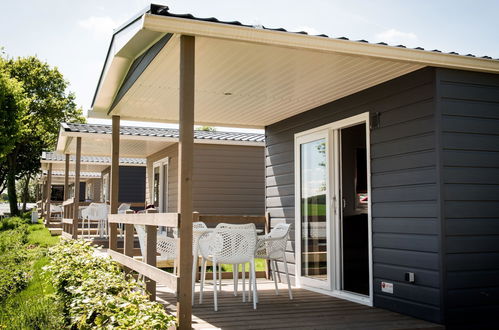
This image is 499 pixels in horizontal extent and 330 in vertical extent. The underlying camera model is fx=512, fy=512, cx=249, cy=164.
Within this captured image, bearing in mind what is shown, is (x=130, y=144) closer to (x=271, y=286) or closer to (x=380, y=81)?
(x=271, y=286)

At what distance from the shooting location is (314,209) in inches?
254

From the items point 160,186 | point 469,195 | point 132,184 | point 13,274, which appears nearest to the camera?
point 469,195

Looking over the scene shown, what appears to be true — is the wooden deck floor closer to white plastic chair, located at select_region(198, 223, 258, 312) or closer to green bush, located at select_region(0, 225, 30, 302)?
white plastic chair, located at select_region(198, 223, 258, 312)

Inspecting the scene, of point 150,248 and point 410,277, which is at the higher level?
point 150,248

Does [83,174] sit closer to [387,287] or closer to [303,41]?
[387,287]

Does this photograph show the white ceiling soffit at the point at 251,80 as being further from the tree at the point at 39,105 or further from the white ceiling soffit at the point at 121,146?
the tree at the point at 39,105

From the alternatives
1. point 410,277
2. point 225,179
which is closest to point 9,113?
point 225,179

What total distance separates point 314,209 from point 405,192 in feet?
5.81

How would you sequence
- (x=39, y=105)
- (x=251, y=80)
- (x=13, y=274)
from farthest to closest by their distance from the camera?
(x=39, y=105) < (x=13, y=274) < (x=251, y=80)

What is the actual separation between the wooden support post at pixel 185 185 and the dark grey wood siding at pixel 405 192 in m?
2.17


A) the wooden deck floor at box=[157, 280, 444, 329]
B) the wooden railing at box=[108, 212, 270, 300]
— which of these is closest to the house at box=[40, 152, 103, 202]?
the wooden railing at box=[108, 212, 270, 300]

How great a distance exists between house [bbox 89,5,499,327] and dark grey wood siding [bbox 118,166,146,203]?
15374mm

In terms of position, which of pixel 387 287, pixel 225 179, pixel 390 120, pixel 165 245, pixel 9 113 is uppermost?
pixel 9 113

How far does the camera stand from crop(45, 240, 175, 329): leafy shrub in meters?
3.40
